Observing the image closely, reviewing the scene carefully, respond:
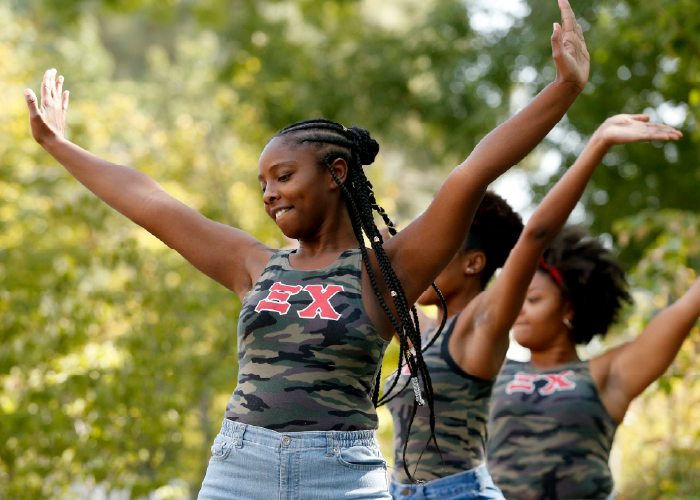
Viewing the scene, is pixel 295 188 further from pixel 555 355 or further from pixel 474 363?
pixel 555 355

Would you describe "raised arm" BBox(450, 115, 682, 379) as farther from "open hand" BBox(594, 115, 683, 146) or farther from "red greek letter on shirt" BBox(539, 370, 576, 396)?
"red greek letter on shirt" BBox(539, 370, 576, 396)

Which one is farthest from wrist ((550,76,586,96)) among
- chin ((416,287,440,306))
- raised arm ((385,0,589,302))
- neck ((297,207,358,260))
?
chin ((416,287,440,306))

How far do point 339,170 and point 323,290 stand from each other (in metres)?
0.38

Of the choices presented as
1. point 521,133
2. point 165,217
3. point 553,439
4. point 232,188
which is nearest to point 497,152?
point 521,133

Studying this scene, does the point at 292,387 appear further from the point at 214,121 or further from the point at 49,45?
the point at 49,45

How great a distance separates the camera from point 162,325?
571 centimetres

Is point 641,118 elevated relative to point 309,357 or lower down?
elevated

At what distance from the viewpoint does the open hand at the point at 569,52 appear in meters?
1.65

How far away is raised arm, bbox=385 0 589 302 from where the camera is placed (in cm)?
167

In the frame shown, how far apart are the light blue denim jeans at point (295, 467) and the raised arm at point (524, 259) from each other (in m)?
0.83

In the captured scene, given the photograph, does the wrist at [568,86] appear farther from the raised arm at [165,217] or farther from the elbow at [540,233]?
the raised arm at [165,217]

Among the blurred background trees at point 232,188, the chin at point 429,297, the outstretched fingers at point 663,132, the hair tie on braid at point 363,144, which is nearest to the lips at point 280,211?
the hair tie on braid at point 363,144

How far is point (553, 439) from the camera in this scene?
2.93 m

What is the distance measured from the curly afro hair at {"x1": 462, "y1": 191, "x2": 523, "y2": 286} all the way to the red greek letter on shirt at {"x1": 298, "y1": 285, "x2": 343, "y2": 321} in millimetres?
1181
